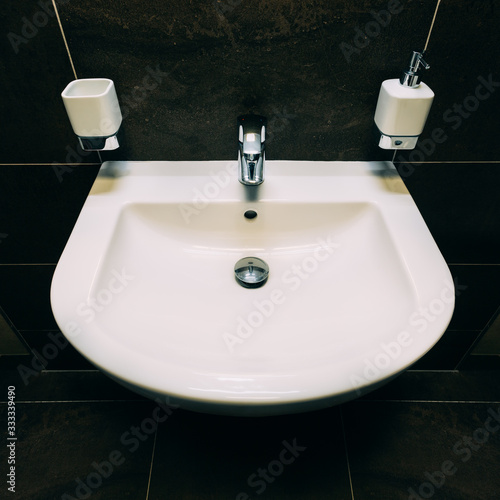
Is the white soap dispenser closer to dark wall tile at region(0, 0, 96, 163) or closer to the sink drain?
the sink drain

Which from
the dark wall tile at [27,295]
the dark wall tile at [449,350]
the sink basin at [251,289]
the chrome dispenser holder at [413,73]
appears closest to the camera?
the sink basin at [251,289]

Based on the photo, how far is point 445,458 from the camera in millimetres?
1101

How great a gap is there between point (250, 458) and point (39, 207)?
0.83 meters

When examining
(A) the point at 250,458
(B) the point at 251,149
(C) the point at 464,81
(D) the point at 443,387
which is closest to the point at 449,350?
(D) the point at 443,387

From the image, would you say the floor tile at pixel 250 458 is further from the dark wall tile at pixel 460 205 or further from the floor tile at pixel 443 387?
the dark wall tile at pixel 460 205

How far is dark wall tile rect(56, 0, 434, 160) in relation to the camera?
65 cm

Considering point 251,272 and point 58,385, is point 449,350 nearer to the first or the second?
point 251,272

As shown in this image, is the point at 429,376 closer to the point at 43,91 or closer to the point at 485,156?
the point at 485,156

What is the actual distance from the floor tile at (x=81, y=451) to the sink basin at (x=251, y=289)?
0.66 m

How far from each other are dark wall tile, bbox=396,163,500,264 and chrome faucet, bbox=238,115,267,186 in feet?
1.05

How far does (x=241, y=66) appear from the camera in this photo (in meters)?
0.70

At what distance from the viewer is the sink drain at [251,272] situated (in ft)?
2.34

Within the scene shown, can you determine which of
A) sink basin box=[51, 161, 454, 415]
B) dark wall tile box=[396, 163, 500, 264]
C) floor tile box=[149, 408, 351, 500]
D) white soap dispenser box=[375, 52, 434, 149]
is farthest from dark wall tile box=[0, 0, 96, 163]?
floor tile box=[149, 408, 351, 500]

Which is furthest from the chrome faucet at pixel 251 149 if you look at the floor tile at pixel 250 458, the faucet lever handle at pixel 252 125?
the floor tile at pixel 250 458
